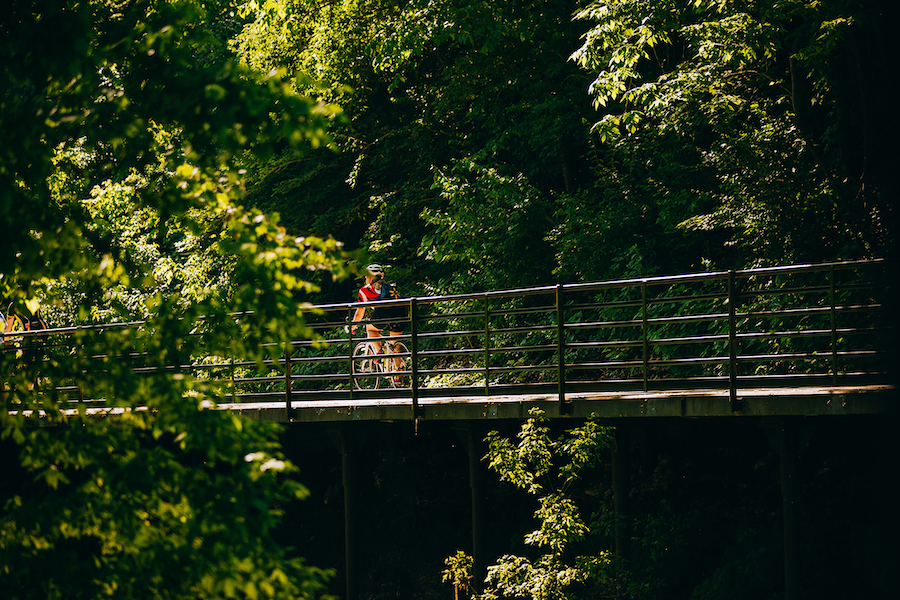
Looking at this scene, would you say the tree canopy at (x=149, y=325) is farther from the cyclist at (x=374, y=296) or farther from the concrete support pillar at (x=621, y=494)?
the cyclist at (x=374, y=296)

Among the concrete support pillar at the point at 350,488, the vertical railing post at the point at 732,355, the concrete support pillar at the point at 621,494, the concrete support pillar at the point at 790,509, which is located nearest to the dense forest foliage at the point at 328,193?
the concrete support pillar at the point at 621,494

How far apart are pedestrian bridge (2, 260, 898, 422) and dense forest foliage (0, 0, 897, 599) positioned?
388 millimetres

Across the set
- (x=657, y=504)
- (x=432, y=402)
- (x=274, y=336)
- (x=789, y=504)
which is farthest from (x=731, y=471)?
(x=274, y=336)

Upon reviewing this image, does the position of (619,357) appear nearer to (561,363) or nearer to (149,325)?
(561,363)

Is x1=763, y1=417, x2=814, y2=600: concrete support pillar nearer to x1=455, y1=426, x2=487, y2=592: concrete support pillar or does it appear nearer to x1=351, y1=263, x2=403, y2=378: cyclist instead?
x1=455, y1=426, x2=487, y2=592: concrete support pillar

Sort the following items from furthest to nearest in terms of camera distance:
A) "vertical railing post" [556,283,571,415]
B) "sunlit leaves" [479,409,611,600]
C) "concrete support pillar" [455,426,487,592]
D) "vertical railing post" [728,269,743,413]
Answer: "concrete support pillar" [455,426,487,592] → "vertical railing post" [556,283,571,415] → "sunlit leaves" [479,409,611,600] → "vertical railing post" [728,269,743,413]

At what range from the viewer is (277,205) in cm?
2070

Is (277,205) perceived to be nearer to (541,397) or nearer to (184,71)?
(541,397)

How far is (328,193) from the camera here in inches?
826

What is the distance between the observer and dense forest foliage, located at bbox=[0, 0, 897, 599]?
4.34 meters

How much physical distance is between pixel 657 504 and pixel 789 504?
4.63 m

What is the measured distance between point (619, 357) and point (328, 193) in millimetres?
8826

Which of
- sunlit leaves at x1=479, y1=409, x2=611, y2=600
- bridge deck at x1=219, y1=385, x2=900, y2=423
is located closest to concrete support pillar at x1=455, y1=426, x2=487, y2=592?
bridge deck at x1=219, y1=385, x2=900, y2=423

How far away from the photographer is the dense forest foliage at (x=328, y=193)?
4.34 meters
